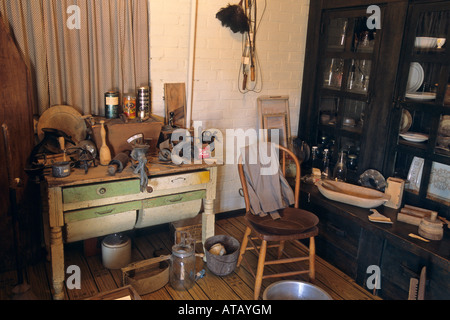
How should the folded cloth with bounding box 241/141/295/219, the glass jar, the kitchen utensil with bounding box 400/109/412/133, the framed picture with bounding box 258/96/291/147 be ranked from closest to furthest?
the folded cloth with bounding box 241/141/295/219
the kitchen utensil with bounding box 400/109/412/133
the glass jar
the framed picture with bounding box 258/96/291/147

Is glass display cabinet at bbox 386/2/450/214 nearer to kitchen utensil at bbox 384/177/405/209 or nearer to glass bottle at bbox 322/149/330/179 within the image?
kitchen utensil at bbox 384/177/405/209

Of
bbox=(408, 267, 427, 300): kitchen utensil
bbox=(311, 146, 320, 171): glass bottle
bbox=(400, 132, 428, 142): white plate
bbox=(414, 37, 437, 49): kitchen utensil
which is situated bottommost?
bbox=(408, 267, 427, 300): kitchen utensil

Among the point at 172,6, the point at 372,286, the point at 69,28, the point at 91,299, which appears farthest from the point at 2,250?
the point at 372,286

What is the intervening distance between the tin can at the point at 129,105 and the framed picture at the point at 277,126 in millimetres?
1260

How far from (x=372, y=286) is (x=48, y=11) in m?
2.85

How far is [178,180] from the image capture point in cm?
265

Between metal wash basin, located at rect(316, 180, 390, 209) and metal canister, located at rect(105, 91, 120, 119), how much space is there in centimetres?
164

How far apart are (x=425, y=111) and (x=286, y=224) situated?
129cm

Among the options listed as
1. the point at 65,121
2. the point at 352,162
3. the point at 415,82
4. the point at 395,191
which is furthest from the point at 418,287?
the point at 65,121

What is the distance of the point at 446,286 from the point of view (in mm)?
2268

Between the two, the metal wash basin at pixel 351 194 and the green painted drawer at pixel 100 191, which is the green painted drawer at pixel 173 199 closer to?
the green painted drawer at pixel 100 191

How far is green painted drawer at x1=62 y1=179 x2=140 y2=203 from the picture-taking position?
229cm

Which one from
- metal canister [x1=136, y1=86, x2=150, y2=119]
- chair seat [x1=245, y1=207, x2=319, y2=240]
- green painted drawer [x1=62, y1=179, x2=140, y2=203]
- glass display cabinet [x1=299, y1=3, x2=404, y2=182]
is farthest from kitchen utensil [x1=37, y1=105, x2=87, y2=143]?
glass display cabinet [x1=299, y1=3, x2=404, y2=182]
